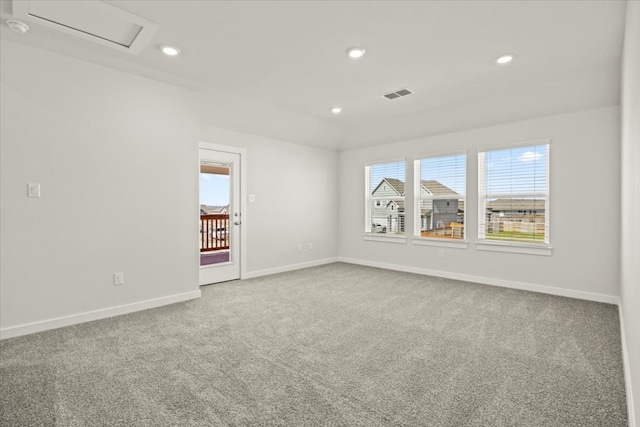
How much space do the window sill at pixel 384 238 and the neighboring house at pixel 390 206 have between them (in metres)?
0.20

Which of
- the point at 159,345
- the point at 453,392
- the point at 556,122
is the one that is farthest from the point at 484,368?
the point at 556,122

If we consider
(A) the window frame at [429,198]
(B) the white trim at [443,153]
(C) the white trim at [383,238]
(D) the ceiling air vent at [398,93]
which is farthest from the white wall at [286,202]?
(D) the ceiling air vent at [398,93]

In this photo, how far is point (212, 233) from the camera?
20.2ft

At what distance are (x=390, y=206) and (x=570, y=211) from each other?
2.84 m

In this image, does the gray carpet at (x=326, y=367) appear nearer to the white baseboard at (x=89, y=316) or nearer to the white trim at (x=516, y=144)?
the white baseboard at (x=89, y=316)

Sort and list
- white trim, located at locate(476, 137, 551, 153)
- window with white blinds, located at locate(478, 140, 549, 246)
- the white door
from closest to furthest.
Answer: white trim, located at locate(476, 137, 551, 153)
window with white blinds, located at locate(478, 140, 549, 246)
the white door

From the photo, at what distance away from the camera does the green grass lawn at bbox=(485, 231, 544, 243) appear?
4.51 meters

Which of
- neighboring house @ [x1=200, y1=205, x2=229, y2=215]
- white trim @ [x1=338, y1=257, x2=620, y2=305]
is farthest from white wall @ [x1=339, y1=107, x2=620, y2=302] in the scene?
neighboring house @ [x1=200, y1=205, x2=229, y2=215]

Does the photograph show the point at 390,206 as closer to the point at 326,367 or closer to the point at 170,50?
the point at 326,367

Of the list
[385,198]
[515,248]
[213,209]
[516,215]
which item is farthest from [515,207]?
[213,209]

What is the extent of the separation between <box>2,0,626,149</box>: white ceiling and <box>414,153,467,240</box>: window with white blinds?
0.87 meters

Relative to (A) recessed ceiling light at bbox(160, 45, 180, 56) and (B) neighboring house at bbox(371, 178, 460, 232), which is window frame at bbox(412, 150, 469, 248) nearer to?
(B) neighboring house at bbox(371, 178, 460, 232)

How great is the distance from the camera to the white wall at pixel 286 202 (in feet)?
17.6

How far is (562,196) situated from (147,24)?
514 centimetres
